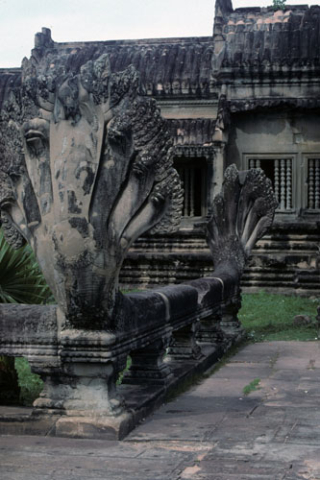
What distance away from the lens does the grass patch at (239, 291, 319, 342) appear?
10602mm

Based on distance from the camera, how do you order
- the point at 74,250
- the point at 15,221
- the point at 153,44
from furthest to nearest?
the point at 153,44, the point at 15,221, the point at 74,250

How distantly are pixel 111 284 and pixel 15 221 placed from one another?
0.82m

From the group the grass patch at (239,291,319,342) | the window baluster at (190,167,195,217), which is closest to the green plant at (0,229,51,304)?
the grass patch at (239,291,319,342)

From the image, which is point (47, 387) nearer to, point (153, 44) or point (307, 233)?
point (307, 233)

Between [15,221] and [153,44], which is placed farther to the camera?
[153,44]

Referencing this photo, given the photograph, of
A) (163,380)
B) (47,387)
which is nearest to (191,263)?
(163,380)

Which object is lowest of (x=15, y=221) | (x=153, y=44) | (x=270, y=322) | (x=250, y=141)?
(x=270, y=322)

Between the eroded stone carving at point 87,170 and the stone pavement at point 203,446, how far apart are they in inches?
31.1

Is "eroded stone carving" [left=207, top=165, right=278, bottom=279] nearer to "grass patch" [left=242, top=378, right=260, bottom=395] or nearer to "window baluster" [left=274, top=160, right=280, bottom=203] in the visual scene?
"grass patch" [left=242, top=378, right=260, bottom=395]

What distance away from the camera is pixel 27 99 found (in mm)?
5113

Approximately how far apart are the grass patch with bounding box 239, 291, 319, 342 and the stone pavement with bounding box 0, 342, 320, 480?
3.93 meters

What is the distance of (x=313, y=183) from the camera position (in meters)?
18.4

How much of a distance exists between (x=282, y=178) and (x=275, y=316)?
6286mm

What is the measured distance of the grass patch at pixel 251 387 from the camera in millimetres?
6509
